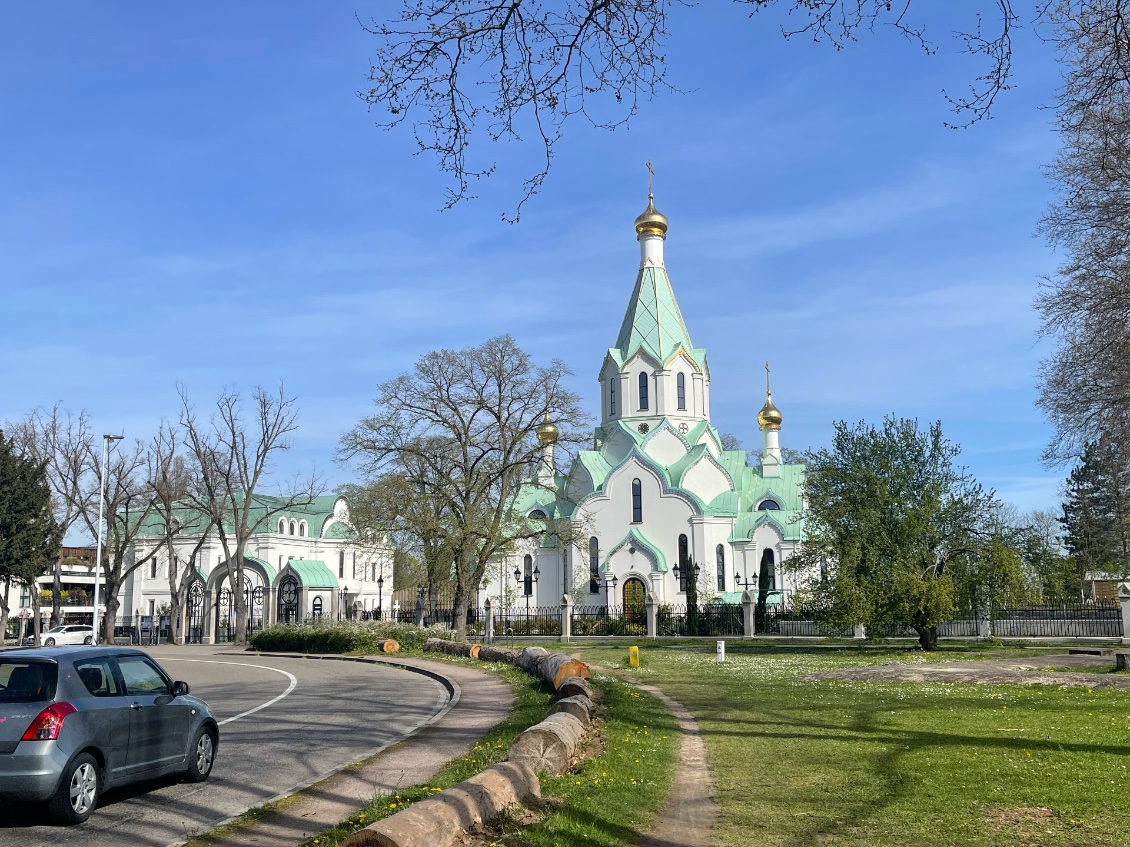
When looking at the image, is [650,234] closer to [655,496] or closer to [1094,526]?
[655,496]

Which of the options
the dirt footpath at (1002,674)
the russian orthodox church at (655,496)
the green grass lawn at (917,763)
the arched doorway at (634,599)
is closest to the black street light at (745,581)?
the russian orthodox church at (655,496)

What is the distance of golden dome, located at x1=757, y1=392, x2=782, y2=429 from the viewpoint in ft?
213

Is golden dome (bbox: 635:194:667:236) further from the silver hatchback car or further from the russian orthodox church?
the silver hatchback car

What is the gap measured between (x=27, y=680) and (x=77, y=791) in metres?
1.06

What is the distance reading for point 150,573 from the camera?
226 feet

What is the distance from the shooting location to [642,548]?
178 feet

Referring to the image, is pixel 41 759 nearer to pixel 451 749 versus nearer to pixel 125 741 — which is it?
pixel 125 741

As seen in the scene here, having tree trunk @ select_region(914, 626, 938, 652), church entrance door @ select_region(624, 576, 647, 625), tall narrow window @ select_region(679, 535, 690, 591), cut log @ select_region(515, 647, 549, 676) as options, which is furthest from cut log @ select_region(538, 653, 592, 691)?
tall narrow window @ select_region(679, 535, 690, 591)

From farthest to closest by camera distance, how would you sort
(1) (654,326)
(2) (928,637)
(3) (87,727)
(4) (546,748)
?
(1) (654,326), (2) (928,637), (4) (546,748), (3) (87,727)

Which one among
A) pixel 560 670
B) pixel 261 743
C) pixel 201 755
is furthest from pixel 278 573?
pixel 201 755

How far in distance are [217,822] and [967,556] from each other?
2579 cm

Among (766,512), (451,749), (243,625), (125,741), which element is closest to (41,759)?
(125,741)

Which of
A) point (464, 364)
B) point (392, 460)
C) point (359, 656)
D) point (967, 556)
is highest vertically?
point (464, 364)

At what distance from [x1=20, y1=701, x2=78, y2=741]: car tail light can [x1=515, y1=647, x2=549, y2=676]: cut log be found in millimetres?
12370
